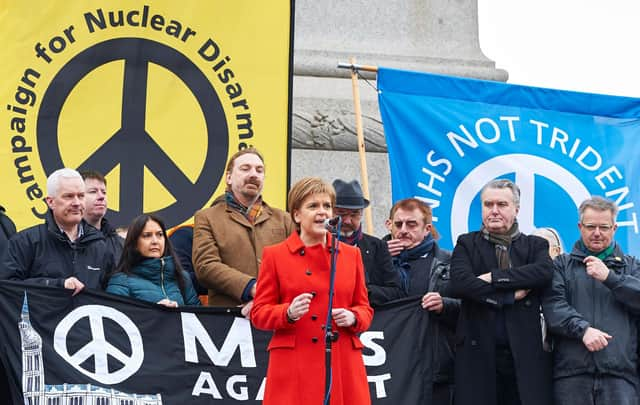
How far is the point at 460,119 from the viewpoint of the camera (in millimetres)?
10117

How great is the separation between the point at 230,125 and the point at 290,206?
277cm

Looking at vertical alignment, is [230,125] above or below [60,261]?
above

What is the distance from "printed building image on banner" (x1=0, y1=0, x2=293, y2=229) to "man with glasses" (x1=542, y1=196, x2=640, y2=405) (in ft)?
8.05

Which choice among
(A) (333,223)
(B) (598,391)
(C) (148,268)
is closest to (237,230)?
(C) (148,268)

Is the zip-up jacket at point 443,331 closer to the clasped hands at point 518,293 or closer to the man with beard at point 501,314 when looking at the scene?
the man with beard at point 501,314

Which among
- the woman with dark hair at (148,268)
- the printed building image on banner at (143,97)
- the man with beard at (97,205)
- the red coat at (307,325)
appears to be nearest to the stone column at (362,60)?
the printed building image on banner at (143,97)

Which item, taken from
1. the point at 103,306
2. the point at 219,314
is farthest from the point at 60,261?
the point at 219,314

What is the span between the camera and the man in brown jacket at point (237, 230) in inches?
299

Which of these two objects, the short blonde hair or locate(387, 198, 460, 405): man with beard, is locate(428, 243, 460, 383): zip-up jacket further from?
the short blonde hair

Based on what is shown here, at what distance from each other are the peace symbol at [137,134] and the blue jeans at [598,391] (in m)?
3.17

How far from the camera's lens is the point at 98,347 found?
24.6 ft

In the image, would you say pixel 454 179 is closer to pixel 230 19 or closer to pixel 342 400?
pixel 230 19

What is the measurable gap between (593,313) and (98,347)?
10.3 ft

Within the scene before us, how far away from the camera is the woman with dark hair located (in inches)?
298
